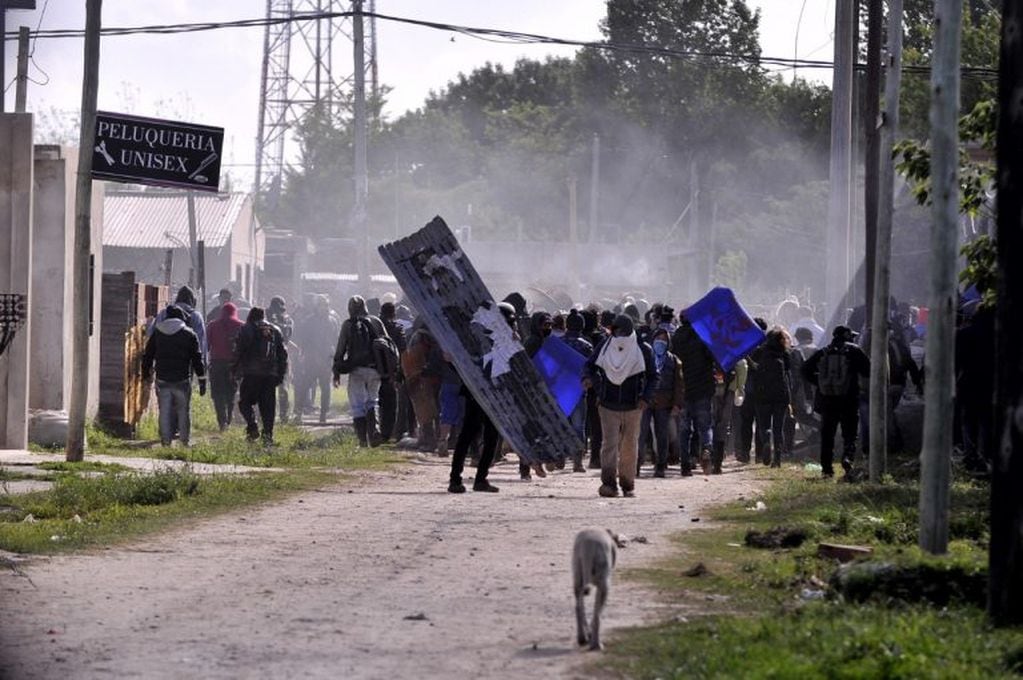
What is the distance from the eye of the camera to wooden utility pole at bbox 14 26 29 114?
3184cm

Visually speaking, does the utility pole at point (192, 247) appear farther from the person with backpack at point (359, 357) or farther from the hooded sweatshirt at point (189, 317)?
the person with backpack at point (359, 357)

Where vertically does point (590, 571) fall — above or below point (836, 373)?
below

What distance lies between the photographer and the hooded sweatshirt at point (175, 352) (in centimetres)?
2205

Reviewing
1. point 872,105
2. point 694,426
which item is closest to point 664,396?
point 694,426

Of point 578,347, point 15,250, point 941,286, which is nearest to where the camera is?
point 941,286

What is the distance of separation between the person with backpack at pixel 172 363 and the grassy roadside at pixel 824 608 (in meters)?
8.79

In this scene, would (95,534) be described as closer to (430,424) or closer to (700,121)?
(430,424)

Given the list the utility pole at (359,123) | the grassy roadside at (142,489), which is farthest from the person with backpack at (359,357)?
the utility pole at (359,123)

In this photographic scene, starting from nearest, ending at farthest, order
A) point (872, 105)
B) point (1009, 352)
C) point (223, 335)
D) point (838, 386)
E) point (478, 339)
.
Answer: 1. point (1009, 352)
2. point (478, 339)
3. point (838, 386)
4. point (872, 105)
5. point (223, 335)

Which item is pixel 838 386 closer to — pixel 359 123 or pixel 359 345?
pixel 359 345

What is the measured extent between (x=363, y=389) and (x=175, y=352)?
103 inches

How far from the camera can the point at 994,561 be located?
9828 millimetres

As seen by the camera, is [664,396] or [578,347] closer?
[664,396]

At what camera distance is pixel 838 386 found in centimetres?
1994
